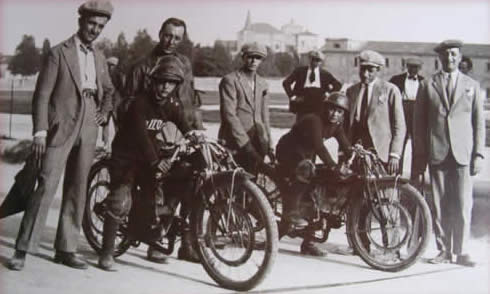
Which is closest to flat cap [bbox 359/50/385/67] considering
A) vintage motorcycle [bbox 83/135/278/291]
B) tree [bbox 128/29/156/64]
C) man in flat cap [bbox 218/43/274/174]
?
man in flat cap [bbox 218/43/274/174]

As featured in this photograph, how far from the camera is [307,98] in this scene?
3006mm

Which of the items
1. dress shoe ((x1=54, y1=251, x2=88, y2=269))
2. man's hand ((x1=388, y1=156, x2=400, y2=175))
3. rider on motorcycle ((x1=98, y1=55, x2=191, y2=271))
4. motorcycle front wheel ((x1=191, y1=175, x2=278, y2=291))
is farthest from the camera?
man's hand ((x1=388, y1=156, x2=400, y2=175))

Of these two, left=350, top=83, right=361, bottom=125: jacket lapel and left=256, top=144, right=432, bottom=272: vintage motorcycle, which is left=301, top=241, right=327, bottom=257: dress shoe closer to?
left=256, top=144, right=432, bottom=272: vintage motorcycle

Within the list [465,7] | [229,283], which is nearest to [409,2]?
[465,7]

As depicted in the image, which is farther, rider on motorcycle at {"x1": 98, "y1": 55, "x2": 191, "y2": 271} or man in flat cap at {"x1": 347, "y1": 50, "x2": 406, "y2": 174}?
man in flat cap at {"x1": 347, "y1": 50, "x2": 406, "y2": 174}

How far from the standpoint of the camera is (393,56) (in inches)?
122

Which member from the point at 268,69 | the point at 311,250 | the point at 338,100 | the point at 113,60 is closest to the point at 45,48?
the point at 113,60

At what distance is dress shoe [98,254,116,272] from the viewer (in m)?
2.84

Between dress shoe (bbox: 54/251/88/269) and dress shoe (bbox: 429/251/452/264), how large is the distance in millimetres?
1898

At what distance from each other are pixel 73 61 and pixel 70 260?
41.1 inches

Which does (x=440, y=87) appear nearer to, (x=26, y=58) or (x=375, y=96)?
(x=375, y=96)

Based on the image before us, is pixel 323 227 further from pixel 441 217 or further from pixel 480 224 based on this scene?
pixel 480 224

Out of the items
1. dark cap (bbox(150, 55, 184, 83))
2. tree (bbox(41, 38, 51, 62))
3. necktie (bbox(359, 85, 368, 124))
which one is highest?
tree (bbox(41, 38, 51, 62))

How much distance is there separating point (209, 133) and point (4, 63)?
1251 millimetres
